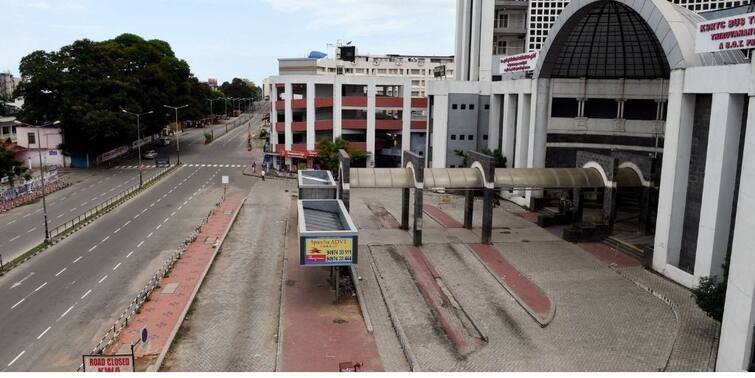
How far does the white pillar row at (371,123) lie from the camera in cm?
8575

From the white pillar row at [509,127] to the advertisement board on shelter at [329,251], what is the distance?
37.7 meters

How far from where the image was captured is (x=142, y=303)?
3341 centimetres

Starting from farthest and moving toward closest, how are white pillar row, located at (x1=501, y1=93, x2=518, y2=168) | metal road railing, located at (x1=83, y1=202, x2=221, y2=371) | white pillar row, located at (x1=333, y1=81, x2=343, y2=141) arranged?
white pillar row, located at (x1=333, y1=81, x2=343, y2=141) → white pillar row, located at (x1=501, y1=93, x2=518, y2=168) → metal road railing, located at (x1=83, y1=202, x2=221, y2=371)

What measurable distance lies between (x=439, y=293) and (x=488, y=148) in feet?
127

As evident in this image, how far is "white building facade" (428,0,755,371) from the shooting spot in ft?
103

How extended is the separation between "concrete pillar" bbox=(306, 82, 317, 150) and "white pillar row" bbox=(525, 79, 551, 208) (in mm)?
35614

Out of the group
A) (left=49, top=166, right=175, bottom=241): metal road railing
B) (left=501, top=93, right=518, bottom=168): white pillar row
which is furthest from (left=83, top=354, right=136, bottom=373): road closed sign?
(left=501, top=93, right=518, bottom=168): white pillar row

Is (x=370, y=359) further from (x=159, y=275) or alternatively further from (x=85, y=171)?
(x=85, y=171)

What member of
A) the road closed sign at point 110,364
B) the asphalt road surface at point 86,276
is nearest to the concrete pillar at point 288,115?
the asphalt road surface at point 86,276

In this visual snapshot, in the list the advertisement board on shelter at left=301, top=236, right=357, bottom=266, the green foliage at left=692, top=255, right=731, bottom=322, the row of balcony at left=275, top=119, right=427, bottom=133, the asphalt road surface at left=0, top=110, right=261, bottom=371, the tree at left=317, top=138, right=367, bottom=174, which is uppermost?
the row of balcony at left=275, top=119, right=427, bottom=133

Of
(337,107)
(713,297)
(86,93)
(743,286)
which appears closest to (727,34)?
(713,297)

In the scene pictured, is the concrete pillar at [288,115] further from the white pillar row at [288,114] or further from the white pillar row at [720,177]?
the white pillar row at [720,177]

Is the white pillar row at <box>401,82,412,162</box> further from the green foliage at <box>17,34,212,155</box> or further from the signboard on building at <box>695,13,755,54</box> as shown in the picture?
the signboard on building at <box>695,13,755,54</box>

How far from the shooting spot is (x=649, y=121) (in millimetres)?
57750
